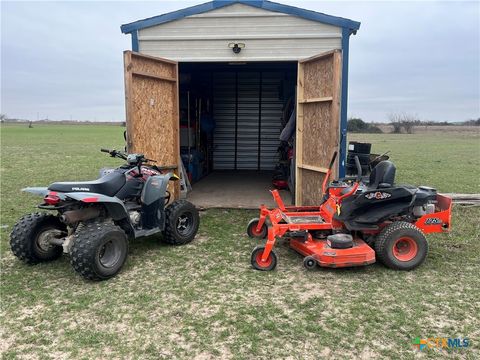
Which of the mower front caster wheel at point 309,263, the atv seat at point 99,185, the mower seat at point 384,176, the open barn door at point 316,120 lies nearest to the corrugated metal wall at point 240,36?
the open barn door at point 316,120

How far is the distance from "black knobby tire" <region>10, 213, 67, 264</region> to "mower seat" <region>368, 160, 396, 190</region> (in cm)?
380

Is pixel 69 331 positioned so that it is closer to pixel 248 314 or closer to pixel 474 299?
pixel 248 314

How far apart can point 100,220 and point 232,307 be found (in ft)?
6.39

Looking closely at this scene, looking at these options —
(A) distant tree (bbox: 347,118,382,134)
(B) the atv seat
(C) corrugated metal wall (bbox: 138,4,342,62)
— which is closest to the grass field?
(B) the atv seat

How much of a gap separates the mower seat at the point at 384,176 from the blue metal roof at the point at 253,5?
3501 millimetres

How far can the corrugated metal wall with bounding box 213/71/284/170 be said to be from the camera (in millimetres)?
13602

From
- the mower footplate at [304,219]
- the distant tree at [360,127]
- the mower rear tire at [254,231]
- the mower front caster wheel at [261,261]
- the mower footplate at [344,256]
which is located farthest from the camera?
the distant tree at [360,127]

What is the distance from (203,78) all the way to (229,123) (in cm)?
170

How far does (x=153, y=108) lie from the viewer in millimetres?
7215

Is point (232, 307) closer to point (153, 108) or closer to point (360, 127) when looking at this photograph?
point (153, 108)

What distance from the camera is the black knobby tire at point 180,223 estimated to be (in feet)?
18.6

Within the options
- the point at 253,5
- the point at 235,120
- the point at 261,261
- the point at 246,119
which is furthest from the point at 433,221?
the point at 235,120

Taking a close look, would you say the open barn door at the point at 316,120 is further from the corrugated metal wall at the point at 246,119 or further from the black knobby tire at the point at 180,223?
the corrugated metal wall at the point at 246,119

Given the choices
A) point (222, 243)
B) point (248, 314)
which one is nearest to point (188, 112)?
point (222, 243)
